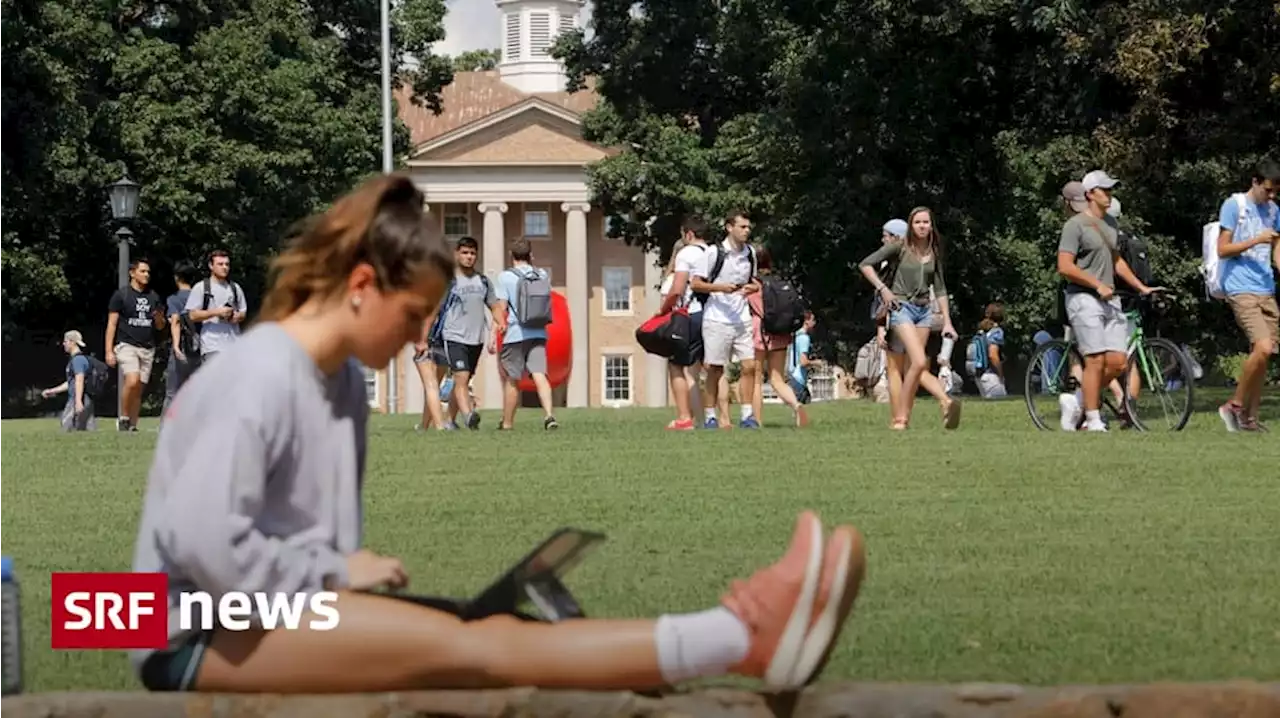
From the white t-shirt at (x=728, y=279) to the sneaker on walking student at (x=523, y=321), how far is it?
150 cm

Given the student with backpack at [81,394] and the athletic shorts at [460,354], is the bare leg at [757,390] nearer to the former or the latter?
the athletic shorts at [460,354]

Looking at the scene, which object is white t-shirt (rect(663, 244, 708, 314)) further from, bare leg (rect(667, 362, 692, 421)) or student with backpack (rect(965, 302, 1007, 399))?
student with backpack (rect(965, 302, 1007, 399))

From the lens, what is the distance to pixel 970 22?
3522cm

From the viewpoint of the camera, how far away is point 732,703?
16.1 feet

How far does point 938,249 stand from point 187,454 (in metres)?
15.6

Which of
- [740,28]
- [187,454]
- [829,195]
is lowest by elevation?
[187,454]

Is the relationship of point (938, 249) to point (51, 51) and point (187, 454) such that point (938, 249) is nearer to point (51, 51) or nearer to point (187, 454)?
point (187, 454)

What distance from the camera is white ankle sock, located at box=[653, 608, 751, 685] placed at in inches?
186

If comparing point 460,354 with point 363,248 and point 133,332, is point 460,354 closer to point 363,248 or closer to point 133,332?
point 133,332

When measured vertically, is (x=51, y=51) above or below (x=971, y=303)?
above

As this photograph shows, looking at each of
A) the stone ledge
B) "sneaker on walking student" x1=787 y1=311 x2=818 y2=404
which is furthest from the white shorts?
"sneaker on walking student" x1=787 y1=311 x2=818 y2=404

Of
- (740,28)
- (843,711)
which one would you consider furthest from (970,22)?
(843,711)

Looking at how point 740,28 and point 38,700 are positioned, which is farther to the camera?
point 740,28

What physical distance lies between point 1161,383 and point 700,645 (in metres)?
14.6
